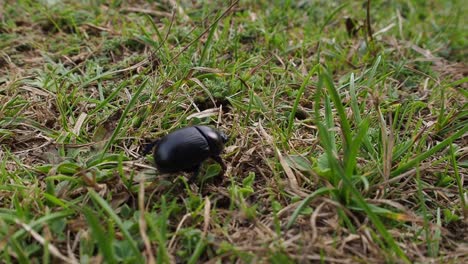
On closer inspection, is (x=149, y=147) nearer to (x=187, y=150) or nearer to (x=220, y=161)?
(x=187, y=150)

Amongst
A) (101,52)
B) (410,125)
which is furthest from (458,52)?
(101,52)

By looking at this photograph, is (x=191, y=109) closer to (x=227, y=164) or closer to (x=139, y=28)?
(x=227, y=164)

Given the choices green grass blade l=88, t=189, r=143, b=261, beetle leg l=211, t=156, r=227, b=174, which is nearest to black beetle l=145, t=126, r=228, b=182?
beetle leg l=211, t=156, r=227, b=174

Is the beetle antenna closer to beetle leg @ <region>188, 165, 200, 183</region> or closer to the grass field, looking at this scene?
the grass field

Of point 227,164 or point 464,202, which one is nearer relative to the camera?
point 464,202

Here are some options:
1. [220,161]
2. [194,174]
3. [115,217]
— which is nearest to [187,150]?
[194,174]

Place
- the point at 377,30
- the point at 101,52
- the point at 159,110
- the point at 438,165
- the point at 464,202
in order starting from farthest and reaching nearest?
the point at 377,30 → the point at 101,52 → the point at 159,110 → the point at 438,165 → the point at 464,202
